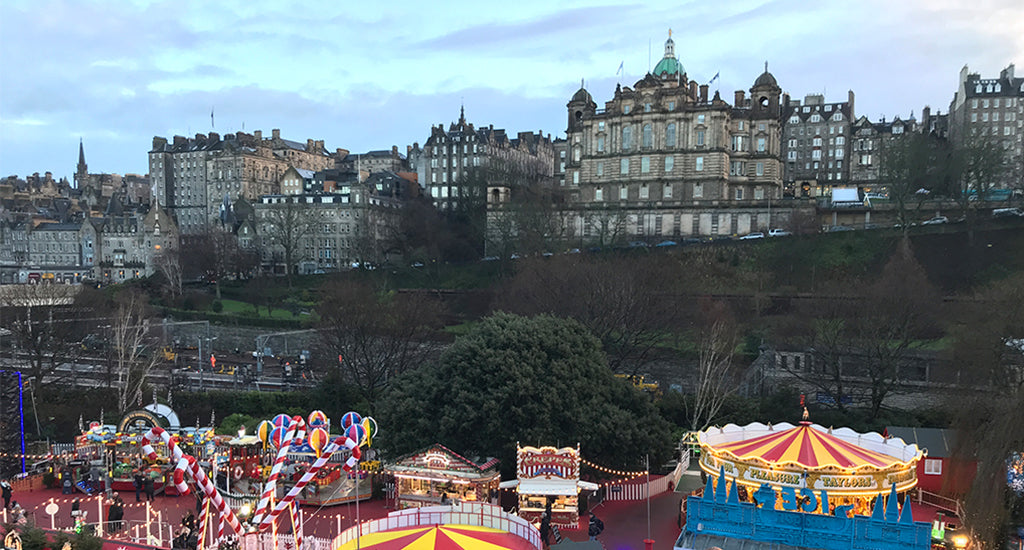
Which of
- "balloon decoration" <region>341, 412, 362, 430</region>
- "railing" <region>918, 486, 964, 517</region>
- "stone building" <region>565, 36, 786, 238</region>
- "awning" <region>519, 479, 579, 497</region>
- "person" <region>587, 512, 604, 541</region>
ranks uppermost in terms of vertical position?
"stone building" <region>565, 36, 786, 238</region>

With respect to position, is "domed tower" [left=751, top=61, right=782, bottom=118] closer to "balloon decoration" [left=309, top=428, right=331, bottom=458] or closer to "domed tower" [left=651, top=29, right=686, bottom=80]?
"domed tower" [left=651, top=29, right=686, bottom=80]

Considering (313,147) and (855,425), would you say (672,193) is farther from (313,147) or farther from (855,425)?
(313,147)

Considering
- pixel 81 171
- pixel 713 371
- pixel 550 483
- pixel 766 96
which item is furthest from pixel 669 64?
pixel 81 171

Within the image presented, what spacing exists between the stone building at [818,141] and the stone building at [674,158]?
78.5ft

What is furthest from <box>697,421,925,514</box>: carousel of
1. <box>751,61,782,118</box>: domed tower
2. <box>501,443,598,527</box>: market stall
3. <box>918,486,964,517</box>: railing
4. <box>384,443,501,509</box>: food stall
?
<box>751,61,782,118</box>: domed tower

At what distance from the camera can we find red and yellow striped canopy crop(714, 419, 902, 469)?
18.7 metres

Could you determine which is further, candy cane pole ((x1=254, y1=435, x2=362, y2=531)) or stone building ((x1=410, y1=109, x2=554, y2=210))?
stone building ((x1=410, y1=109, x2=554, y2=210))

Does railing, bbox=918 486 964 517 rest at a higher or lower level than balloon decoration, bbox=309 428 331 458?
lower

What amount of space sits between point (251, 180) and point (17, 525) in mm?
93023

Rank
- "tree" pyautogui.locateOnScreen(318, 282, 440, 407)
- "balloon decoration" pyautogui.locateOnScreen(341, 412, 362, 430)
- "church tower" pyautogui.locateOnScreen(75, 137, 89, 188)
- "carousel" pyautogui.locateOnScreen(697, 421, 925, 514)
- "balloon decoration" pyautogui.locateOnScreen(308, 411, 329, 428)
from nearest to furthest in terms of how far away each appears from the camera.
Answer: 1. "carousel" pyautogui.locateOnScreen(697, 421, 925, 514)
2. "balloon decoration" pyautogui.locateOnScreen(341, 412, 362, 430)
3. "balloon decoration" pyautogui.locateOnScreen(308, 411, 329, 428)
4. "tree" pyautogui.locateOnScreen(318, 282, 440, 407)
5. "church tower" pyautogui.locateOnScreen(75, 137, 89, 188)

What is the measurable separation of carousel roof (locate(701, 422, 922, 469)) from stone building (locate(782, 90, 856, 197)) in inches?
3087

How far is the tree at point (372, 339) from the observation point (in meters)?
37.5

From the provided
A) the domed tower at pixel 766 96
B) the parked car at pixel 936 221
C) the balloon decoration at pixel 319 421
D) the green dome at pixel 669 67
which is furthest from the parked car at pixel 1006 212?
the balloon decoration at pixel 319 421

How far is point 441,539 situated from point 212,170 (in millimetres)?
102315
